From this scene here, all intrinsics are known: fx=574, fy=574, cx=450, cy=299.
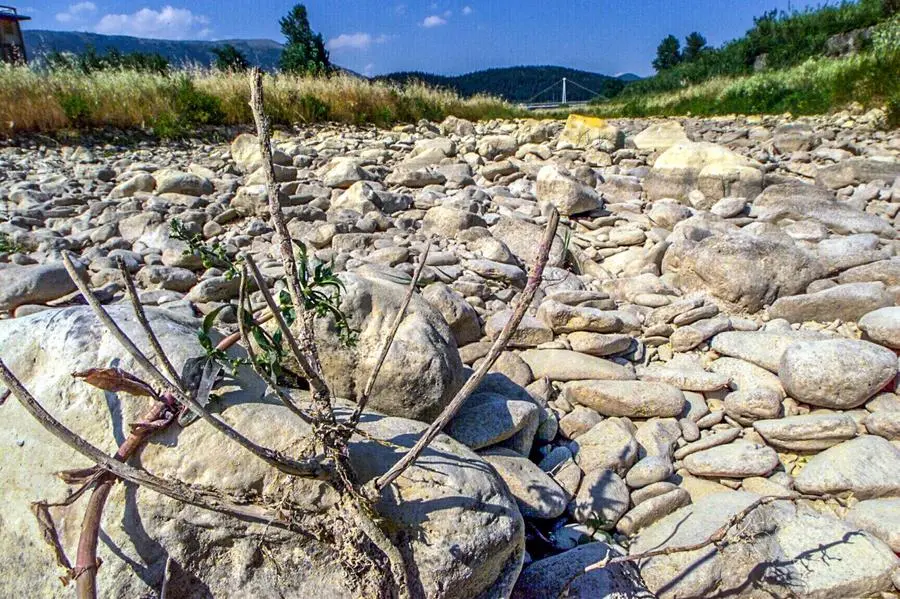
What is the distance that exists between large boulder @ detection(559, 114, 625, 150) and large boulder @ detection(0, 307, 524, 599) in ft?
25.4

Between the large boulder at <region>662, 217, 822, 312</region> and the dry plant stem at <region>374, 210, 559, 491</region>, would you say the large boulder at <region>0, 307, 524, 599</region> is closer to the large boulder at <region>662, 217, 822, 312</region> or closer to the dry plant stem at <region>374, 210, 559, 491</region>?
the dry plant stem at <region>374, 210, 559, 491</region>

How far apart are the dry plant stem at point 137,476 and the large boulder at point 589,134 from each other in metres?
8.10

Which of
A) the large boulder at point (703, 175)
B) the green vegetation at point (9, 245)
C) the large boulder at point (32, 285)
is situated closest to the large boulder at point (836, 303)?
the large boulder at point (703, 175)

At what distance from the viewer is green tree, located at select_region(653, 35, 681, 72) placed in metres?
49.1

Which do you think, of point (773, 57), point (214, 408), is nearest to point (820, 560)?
point (214, 408)

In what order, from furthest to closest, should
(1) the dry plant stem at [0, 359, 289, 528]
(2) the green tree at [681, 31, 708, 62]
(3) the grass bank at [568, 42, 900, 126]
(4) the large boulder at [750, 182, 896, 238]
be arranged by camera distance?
(2) the green tree at [681, 31, 708, 62] < (3) the grass bank at [568, 42, 900, 126] < (4) the large boulder at [750, 182, 896, 238] < (1) the dry plant stem at [0, 359, 289, 528]

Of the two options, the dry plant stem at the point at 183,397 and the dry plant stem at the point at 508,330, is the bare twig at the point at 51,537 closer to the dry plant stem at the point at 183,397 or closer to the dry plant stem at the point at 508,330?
the dry plant stem at the point at 183,397

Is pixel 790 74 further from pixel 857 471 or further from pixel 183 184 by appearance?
pixel 857 471

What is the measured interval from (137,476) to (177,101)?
393 inches

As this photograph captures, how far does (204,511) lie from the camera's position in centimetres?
145

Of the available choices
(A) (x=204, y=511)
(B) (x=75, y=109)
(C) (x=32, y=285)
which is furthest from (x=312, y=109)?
(A) (x=204, y=511)

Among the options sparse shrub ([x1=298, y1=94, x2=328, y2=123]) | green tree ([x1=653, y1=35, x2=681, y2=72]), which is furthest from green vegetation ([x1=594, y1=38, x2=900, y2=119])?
green tree ([x1=653, y1=35, x2=681, y2=72])

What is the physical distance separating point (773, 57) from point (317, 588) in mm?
32220

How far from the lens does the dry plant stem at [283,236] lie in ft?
3.77
